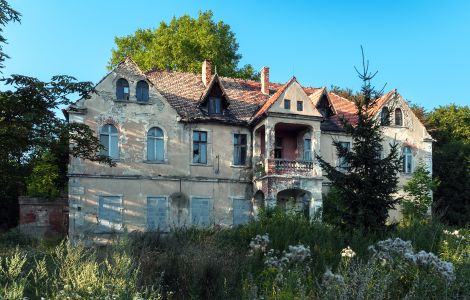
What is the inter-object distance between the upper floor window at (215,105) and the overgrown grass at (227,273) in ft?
47.9

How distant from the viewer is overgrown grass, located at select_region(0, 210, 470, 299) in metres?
6.58

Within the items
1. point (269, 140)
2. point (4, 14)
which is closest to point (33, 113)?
point (4, 14)

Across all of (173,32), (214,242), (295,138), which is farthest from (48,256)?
(173,32)

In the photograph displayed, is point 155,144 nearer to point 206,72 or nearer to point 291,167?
point 206,72

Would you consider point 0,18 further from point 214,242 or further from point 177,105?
point 177,105

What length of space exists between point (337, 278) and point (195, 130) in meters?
19.5

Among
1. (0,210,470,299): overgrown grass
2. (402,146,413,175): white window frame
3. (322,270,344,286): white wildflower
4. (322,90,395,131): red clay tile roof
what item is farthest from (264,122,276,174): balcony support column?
(322,270,344,286): white wildflower

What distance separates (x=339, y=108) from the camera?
3138cm

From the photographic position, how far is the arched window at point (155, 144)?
24.9m

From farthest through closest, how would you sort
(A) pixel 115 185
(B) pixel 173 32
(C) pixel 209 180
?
1. (B) pixel 173 32
2. (C) pixel 209 180
3. (A) pixel 115 185

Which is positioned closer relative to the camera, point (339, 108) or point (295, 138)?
point (295, 138)

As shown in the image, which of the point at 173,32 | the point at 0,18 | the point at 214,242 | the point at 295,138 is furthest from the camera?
the point at 173,32

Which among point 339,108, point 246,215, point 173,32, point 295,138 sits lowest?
point 246,215

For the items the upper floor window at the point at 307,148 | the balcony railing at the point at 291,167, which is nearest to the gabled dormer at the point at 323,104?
the upper floor window at the point at 307,148
